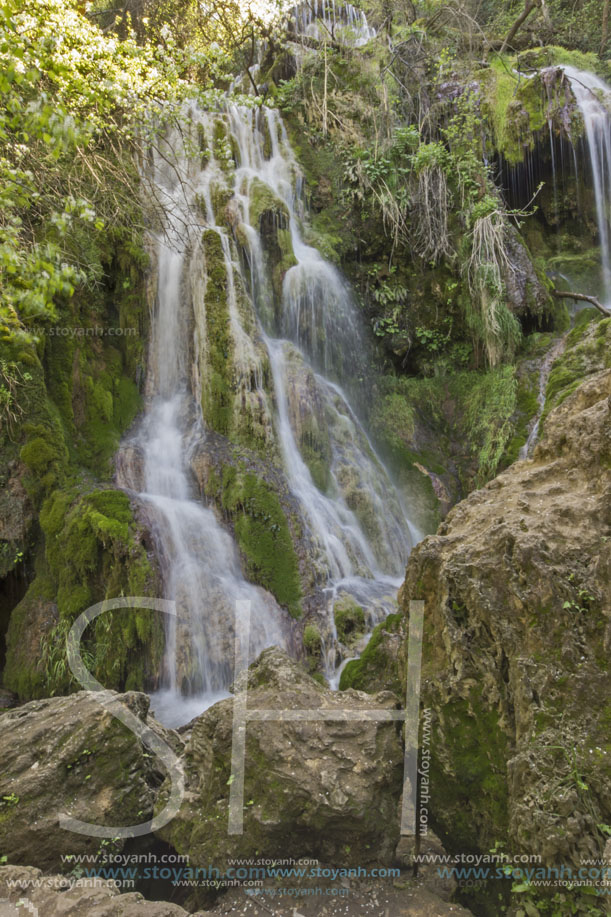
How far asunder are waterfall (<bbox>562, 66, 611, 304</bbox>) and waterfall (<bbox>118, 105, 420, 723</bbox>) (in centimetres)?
601

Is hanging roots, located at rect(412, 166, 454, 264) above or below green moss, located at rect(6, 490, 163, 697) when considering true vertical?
above

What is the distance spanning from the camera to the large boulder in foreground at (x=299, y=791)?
3008mm

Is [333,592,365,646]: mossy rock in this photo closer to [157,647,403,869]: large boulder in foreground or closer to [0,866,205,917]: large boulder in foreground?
[157,647,403,869]: large boulder in foreground

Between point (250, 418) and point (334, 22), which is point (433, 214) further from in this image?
point (334, 22)

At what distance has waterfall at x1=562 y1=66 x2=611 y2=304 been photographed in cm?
1091

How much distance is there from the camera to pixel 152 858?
343 cm

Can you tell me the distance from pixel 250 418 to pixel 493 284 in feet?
16.0

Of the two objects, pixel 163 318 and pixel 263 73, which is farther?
pixel 263 73

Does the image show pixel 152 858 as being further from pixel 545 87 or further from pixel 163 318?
pixel 545 87

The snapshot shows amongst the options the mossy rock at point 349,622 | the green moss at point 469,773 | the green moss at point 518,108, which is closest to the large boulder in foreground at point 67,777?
the green moss at point 469,773

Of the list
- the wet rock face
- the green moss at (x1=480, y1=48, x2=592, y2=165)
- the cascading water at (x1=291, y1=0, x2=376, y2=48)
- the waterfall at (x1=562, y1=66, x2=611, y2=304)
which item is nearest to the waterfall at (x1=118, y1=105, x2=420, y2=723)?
the wet rock face

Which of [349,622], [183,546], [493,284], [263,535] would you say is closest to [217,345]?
[263,535]

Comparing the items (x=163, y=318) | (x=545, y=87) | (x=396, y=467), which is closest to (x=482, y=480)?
(x=396, y=467)

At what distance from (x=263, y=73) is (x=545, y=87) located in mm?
7151
